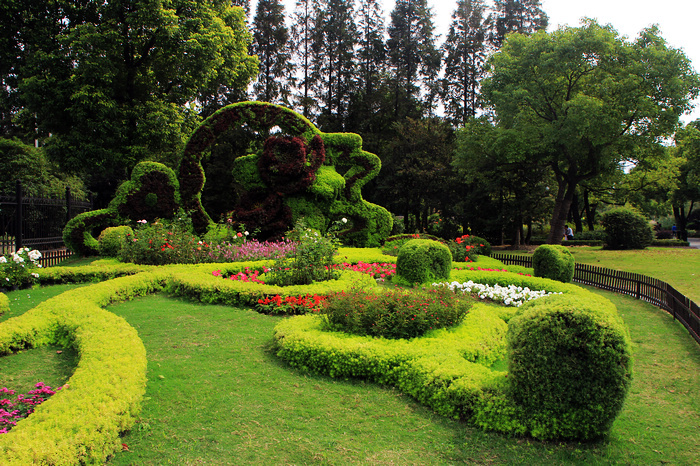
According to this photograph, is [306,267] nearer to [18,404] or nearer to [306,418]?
[306,418]

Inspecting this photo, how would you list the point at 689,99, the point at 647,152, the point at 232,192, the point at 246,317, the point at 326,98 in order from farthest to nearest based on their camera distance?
the point at 326,98
the point at 232,192
the point at 647,152
the point at 689,99
the point at 246,317

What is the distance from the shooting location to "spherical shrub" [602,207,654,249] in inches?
859

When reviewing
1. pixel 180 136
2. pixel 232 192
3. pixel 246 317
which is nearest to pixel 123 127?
pixel 180 136

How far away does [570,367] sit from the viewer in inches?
123

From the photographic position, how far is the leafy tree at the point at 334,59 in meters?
29.2

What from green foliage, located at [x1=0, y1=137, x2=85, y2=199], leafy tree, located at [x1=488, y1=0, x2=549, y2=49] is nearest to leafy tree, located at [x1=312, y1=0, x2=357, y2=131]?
leafy tree, located at [x1=488, y1=0, x2=549, y2=49]

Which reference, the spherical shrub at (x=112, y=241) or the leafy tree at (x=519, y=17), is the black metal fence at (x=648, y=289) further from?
the leafy tree at (x=519, y=17)

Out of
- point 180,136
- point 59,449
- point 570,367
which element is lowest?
point 59,449

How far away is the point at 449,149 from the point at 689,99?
1089 centimetres

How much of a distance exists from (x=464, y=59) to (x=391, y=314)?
28.8 metres

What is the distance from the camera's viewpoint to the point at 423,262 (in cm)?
872

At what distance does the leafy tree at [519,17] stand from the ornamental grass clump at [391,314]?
28263 millimetres

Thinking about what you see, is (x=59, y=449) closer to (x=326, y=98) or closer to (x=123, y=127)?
(x=123, y=127)

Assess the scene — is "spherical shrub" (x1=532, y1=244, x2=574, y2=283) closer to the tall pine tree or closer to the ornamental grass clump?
the ornamental grass clump
